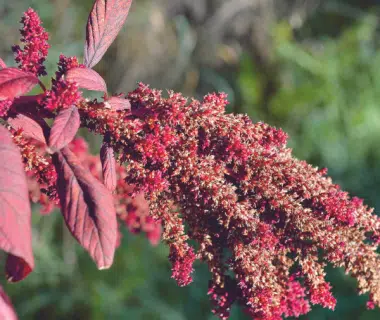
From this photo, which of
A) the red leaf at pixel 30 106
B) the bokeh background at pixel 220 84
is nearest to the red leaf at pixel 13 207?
the red leaf at pixel 30 106

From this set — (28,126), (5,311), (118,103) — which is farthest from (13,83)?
(5,311)

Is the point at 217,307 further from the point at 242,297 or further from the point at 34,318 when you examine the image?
the point at 34,318

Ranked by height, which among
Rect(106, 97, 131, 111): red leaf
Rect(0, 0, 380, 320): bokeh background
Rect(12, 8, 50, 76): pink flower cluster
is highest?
Rect(0, 0, 380, 320): bokeh background

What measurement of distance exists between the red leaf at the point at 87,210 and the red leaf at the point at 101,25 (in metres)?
0.29

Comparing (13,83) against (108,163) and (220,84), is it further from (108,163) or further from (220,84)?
(220,84)

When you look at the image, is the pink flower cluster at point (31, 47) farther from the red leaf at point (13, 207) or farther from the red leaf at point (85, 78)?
the red leaf at point (13, 207)

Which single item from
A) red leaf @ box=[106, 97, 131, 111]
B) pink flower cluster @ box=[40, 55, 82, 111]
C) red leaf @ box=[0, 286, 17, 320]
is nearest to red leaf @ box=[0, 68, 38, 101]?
pink flower cluster @ box=[40, 55, 82, 111]

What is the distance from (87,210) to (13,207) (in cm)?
13

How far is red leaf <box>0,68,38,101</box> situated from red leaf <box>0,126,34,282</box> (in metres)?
0.11

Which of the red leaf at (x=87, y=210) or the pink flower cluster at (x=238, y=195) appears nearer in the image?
the red leaf at (x=87, y=210)

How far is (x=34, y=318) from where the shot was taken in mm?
3805

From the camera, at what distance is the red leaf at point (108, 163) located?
3.19ft

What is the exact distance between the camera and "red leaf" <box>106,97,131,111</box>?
3.04 feet

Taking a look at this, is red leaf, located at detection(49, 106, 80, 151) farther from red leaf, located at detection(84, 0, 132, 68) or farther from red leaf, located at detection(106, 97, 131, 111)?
red leaf, located at detection(84, 0, 132, 68)
